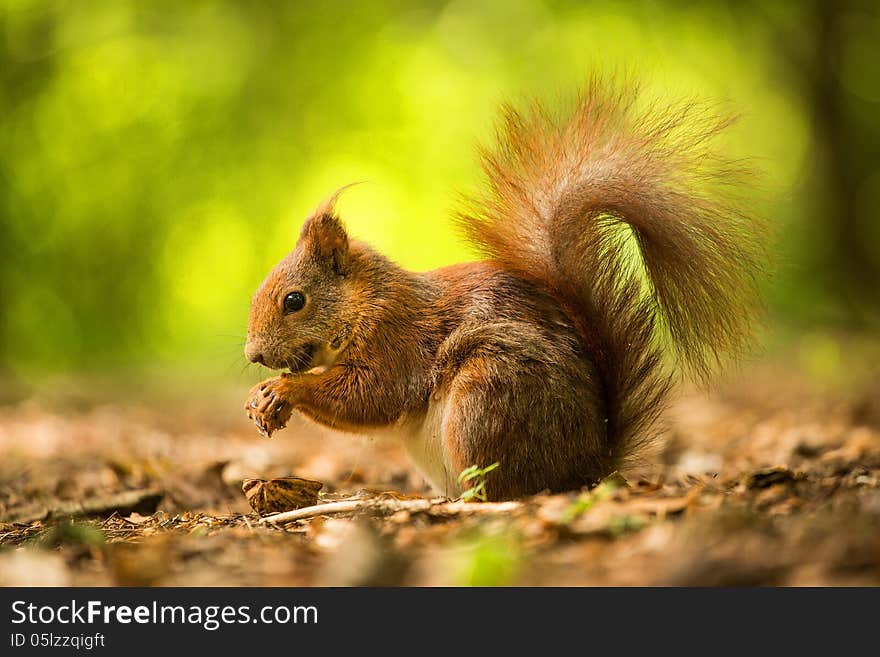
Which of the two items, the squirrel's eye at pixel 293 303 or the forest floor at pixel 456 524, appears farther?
the squirrel's eye at pixel 293 303

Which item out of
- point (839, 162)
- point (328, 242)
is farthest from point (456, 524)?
point (839, 162)

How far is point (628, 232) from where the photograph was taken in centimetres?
329

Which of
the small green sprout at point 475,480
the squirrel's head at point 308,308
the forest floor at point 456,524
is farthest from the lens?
the squirrel's head at point 308,308

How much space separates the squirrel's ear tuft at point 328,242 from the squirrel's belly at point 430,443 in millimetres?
691

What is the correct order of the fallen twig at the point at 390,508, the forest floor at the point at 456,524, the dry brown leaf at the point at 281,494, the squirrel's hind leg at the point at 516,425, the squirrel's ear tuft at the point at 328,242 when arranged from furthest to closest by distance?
the squirrel's ear tuft at the point at 328,242 → the dry brown leaf at the point at 281,494 → the squirrel's hind leg at the point at 516,425 → the fallen twig at the point at 390,508 → the forest floor at the point at 456,524

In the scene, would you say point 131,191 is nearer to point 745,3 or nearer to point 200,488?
point 745,3

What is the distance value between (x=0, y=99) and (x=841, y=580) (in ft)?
38.9

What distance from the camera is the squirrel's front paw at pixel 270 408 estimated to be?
3.29 meters

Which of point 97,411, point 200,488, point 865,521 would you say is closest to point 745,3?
point 97,411

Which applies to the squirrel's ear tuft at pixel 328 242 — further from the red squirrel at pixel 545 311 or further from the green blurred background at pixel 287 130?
the green blurred background at pixel 287 130

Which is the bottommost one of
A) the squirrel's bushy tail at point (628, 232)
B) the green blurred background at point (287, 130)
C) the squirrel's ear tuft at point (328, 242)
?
the squirrel's bushy tail at point (628, 232)

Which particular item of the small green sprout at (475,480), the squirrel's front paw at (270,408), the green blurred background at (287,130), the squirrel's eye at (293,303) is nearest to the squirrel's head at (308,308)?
the squirrel's eye at (293,303)

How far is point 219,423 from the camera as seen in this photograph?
25.1ft

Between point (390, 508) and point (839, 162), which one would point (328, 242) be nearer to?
point (390, 508)
